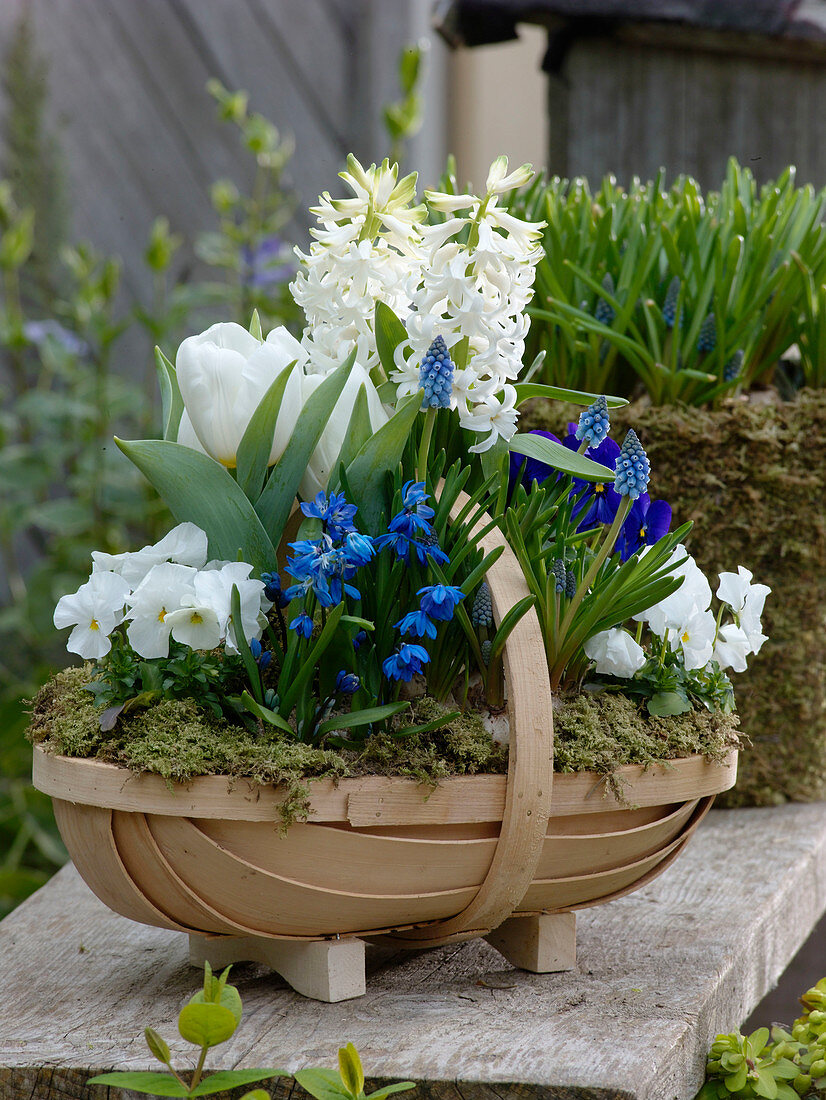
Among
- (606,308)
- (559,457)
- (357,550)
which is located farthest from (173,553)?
(606,308)

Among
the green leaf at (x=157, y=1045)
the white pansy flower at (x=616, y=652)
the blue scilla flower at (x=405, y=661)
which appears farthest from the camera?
the white pansy flower at (x=616, y=652)

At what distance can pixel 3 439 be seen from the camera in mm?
2080

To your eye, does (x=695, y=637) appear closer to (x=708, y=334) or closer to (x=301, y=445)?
(x=301, y=445)

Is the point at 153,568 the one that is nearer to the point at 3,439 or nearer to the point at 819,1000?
the point at 819,1000

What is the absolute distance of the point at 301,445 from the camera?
77 centimetres

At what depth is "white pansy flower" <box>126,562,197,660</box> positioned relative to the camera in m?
0.73

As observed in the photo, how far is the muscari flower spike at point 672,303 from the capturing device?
122cm

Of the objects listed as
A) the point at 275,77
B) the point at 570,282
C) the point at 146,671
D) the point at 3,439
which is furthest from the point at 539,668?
the point at 275,77

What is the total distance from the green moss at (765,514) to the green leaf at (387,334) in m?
0.50

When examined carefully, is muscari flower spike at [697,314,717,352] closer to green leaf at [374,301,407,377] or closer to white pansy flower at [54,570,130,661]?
green leaf at [374,301,407,377]

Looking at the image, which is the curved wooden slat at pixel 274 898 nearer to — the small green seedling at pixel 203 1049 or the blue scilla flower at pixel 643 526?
the small green seedling at pixel 203 1049

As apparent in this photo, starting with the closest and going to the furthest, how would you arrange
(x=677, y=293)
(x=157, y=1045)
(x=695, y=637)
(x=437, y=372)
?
(x=157, y=1045), (x=437, y=372), (x=695, y=637), (x=677, y=293)

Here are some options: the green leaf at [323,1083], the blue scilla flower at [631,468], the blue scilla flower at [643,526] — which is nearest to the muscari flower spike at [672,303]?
the blue scilla flower at [643,526]

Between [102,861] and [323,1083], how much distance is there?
21 centimetres
